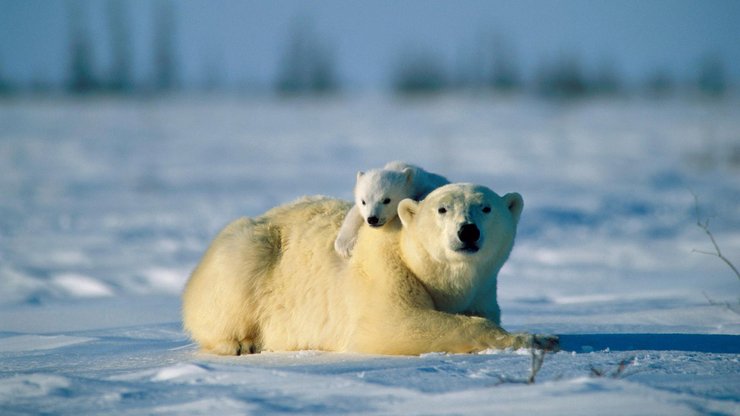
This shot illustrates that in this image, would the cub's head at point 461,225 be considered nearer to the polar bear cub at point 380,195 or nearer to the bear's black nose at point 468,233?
the bear's black nose at point 468,233

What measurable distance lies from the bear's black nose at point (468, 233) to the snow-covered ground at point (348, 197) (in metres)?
0.43

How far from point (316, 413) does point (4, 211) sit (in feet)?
34.1

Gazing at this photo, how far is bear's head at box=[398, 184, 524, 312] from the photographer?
10.4 feet

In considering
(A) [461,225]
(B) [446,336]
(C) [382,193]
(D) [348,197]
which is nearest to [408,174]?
(C) [382,193]

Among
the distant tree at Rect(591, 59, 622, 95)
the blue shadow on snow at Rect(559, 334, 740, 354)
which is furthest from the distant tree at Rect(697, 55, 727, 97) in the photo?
the blue shadow on snow at Rect(559, 334, 740, 354)

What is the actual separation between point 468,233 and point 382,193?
2.29ft

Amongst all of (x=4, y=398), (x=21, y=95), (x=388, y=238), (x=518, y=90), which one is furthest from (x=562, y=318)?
(x=518, y=90)

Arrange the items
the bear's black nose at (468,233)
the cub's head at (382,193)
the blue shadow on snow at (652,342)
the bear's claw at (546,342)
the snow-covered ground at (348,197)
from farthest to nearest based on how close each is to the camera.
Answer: the cub's head at (382,193) → the blue shadow on snow at (652,342) → the bear's claw at (546,342) → the bear's black nose at (468,233) → the snow-covered ground at (348,197)

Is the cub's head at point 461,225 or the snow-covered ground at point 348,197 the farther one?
the cub's head at point 461,225

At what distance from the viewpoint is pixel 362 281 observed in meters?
3.55

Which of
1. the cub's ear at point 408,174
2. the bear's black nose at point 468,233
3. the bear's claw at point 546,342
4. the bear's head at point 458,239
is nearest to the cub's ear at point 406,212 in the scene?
the bear's head at point 458,239

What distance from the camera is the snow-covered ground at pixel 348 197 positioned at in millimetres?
2568

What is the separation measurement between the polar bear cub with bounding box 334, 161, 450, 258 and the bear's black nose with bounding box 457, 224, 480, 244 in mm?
556

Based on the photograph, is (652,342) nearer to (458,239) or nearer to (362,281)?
(458,239)
